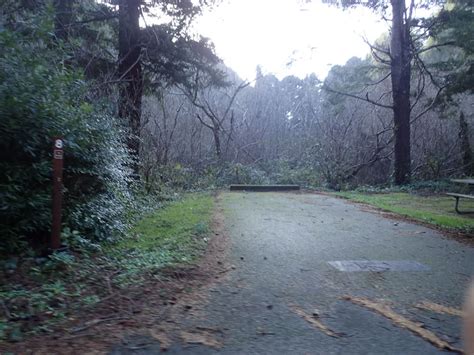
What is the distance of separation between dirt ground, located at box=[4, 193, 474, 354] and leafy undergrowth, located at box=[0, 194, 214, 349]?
275 millimetres

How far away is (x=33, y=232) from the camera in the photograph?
6.37 metres

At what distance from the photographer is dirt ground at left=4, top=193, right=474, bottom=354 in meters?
3.63

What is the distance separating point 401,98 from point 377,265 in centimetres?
1596

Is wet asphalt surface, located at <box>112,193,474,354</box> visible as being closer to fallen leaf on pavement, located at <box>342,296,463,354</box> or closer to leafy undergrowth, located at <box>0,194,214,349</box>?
fallen leaf on pavement, located at <box>342,296,463,354</box>

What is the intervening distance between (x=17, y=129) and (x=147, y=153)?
921 centimetres

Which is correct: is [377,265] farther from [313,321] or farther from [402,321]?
[313,321]

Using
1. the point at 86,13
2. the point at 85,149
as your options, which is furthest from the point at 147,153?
the point at 85,149

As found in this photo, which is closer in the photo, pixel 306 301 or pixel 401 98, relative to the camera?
pixel 306 301

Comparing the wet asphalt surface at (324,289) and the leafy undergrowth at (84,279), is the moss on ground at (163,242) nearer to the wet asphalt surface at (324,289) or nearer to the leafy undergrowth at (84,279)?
the leafy undergrowth at (84,279)

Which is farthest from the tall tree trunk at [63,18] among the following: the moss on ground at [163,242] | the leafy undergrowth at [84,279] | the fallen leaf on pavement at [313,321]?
the fallen leaf on pavement at [313,321]

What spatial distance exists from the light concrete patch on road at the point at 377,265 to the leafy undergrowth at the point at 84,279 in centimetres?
201

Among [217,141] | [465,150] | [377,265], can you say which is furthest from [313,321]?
[465,150]

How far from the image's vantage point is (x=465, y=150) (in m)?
21.5

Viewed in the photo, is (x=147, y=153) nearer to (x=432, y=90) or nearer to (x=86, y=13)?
(x=86, y=13)
